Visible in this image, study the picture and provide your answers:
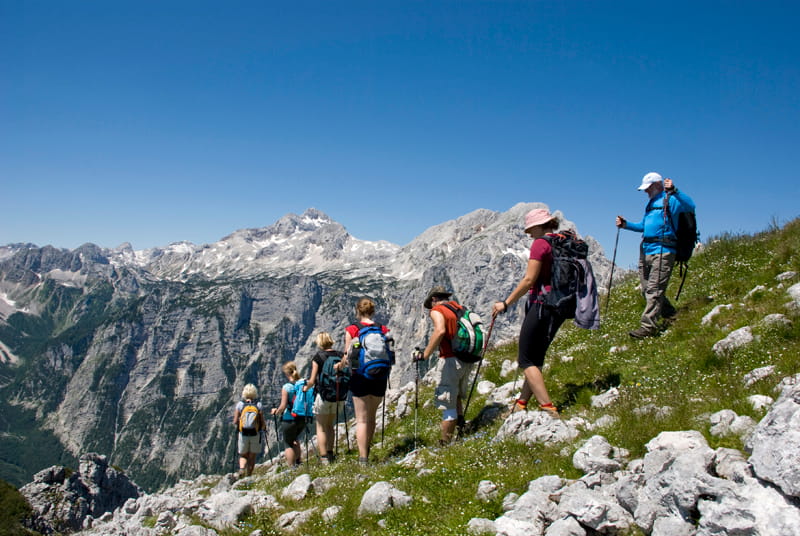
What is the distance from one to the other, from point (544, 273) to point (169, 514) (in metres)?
9.05

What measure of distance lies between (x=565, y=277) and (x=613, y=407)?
2346 mm

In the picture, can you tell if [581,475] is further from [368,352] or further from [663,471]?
[368,352]

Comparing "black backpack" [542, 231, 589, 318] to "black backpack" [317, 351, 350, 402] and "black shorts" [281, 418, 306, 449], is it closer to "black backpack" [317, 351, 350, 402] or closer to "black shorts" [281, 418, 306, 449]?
"black backpack" [317, 351, 350, 402]

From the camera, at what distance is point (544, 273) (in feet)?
27.9

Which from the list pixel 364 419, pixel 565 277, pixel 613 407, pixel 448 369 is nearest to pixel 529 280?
pixel 565 277

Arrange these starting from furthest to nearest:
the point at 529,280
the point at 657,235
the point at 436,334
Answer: the point at 657,235 → the point at 436,334 → the point at 529,280

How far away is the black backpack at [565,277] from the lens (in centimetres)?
834

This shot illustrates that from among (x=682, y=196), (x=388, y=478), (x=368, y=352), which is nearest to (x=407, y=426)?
(x=368, y=352)

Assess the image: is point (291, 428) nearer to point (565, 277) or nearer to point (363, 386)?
point (363, 386)

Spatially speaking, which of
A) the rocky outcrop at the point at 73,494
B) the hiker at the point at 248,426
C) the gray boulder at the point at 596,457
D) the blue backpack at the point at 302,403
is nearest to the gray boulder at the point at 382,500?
the gray boulder at the point at 596,457

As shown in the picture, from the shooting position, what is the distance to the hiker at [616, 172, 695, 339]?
11.5m

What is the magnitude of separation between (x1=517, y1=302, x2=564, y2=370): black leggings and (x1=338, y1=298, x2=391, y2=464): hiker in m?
3.22

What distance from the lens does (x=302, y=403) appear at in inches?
576

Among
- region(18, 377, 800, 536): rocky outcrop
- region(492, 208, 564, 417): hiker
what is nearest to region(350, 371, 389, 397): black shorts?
region(18, 377, 800, 536): rocky outcrop
